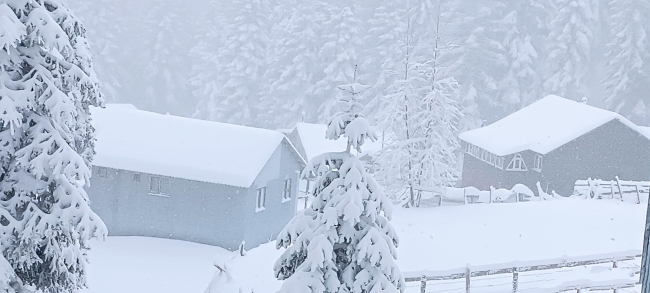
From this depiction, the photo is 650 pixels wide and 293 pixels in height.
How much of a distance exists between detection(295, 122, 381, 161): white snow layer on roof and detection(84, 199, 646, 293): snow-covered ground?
15.1m

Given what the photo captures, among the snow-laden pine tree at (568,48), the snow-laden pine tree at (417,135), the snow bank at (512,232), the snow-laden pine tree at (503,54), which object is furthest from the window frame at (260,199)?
the snow-laden pine tree at (568,48)

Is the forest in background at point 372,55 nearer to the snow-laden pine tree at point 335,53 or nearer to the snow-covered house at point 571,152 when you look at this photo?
the snow-laden pine tree at point 335,53

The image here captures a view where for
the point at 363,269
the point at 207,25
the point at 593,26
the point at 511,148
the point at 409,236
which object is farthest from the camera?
the point at 207,25

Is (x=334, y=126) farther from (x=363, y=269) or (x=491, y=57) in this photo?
(x=491, y=57)

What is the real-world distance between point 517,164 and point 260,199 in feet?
62.1

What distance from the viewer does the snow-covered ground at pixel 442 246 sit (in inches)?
945

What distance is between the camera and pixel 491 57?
6444 cm

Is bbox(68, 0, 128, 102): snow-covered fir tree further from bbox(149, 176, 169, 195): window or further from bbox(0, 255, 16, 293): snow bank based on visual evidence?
bbox(0, 255, 16, 293): snow bank

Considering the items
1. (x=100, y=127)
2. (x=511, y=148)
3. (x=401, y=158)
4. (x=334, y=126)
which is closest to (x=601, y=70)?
(x=511, y=148)

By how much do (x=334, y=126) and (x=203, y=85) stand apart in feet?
209

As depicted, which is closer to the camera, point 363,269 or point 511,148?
point 363,269

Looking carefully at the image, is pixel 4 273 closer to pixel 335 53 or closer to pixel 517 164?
pixel 517 164

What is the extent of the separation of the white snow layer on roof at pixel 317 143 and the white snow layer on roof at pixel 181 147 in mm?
16827

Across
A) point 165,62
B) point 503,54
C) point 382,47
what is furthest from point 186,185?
point 165,62
